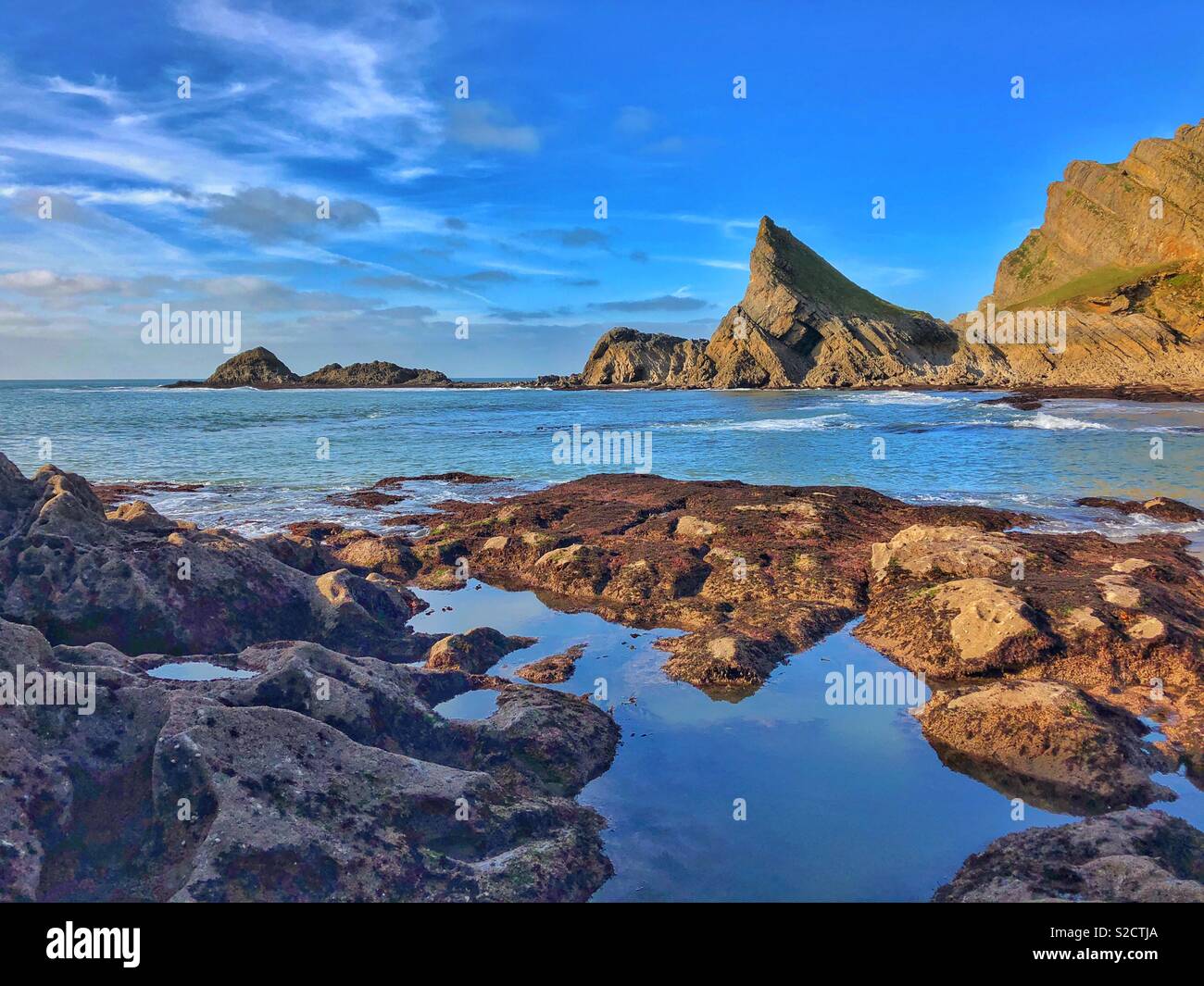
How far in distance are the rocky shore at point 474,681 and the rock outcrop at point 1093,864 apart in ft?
0.09

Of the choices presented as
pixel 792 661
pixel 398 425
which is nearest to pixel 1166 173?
pixel 398 425

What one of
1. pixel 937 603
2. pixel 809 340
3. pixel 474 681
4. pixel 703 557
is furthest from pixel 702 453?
A: pixel 809 340

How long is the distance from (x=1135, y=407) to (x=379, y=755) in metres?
78.6

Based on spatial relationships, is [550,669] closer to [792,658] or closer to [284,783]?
[792,658]

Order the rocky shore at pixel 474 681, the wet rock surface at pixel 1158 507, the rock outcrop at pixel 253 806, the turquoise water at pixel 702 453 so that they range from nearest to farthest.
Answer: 1. the rock outcrop at pixel 253 806
2. the rocky shore at pixel 474 681
3. the wet rock surface at pixel 1158 507
4. the turquoise water at pixel 702 453

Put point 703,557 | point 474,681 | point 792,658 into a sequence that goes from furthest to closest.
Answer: point 703,557 → point 792,658 → point 474,681

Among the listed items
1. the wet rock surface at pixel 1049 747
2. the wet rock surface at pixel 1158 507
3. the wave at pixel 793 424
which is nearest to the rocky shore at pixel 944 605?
the wet rock surface at pixel 1049 747

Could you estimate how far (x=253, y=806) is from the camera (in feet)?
16.8

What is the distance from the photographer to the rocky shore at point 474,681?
5.12 m

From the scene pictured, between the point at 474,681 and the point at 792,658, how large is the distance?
4.66 m

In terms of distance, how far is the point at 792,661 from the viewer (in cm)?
1062

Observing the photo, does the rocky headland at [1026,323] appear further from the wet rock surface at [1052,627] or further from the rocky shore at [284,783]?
the rocky shore at [284,783]
